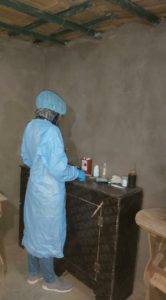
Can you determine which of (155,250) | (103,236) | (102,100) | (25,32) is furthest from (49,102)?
(155,250)

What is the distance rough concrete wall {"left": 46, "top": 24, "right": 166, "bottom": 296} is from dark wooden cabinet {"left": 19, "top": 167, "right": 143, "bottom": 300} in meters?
0.17

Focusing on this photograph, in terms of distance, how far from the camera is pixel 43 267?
7.43ft

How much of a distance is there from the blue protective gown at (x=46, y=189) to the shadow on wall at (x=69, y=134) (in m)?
0.59

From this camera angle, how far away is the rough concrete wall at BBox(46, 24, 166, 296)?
6.69 feet

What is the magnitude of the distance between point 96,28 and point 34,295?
2231 millimetres

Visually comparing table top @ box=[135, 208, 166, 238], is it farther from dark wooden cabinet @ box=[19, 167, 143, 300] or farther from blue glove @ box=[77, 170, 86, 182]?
blue glove @ box=[77, 170, 86, 182]

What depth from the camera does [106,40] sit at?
2354 mm

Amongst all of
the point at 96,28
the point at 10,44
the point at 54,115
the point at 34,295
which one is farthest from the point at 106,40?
the point at 34,295

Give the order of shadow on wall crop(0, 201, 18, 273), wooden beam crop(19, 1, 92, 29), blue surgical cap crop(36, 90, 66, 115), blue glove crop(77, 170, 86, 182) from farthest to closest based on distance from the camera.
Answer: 1. shadow on wall crop(0, 201, 18, 273)
2. blue glove crop(77, 170, 86, 182)
3. blue surgical cap crop(36, 90, 66, 115)
4. wooden beam crop(19, 1, 92, 29)

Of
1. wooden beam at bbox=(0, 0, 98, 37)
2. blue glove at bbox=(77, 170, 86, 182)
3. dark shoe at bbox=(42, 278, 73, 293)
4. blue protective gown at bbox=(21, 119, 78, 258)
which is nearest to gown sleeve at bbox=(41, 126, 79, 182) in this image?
blue protective gown at bbox=(21, 119, 78, 258)

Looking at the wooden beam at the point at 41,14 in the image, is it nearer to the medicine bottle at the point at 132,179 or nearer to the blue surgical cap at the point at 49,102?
the blue surgical cap at the point at 49,102

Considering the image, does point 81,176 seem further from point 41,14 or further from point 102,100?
point 41,14

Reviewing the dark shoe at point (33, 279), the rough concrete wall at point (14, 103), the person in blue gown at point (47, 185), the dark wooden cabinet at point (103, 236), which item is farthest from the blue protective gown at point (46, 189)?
the rough concrete wall at point (14, 103)

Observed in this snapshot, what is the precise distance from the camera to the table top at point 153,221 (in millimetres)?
1539
